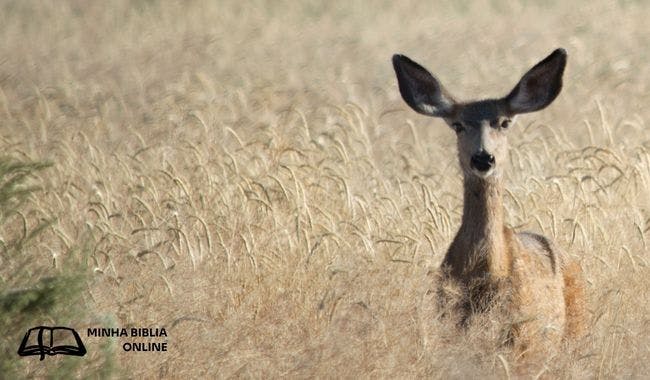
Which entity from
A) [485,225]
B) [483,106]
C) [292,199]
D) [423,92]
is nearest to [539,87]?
[483,106]

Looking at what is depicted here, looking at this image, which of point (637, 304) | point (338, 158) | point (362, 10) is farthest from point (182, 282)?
point (362, 10)

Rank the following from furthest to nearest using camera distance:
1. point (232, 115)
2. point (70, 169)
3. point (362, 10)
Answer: point (362, 10) < point (232, 115) < point (70, 169)

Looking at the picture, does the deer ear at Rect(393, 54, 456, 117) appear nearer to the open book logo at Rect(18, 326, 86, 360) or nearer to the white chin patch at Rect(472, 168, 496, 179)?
the white chin patch at Rect(472, 168, 496, 179)

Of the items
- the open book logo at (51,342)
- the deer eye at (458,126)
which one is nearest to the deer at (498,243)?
the deer eye at (458,126)

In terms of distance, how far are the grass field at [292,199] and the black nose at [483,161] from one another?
0.60m

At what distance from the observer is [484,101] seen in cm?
792

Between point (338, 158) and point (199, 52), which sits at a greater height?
point (199, 52)

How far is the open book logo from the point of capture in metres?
6.40

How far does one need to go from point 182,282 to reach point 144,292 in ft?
0.79

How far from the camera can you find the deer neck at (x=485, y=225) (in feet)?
23.9

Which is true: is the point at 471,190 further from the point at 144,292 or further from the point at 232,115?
the point at 232,115

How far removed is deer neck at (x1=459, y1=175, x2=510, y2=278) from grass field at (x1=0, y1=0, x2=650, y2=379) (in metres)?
0.32

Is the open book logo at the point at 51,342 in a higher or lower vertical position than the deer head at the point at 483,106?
lower

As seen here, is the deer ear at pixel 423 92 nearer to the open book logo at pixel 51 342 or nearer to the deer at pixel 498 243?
the deer at pixel 498 243
